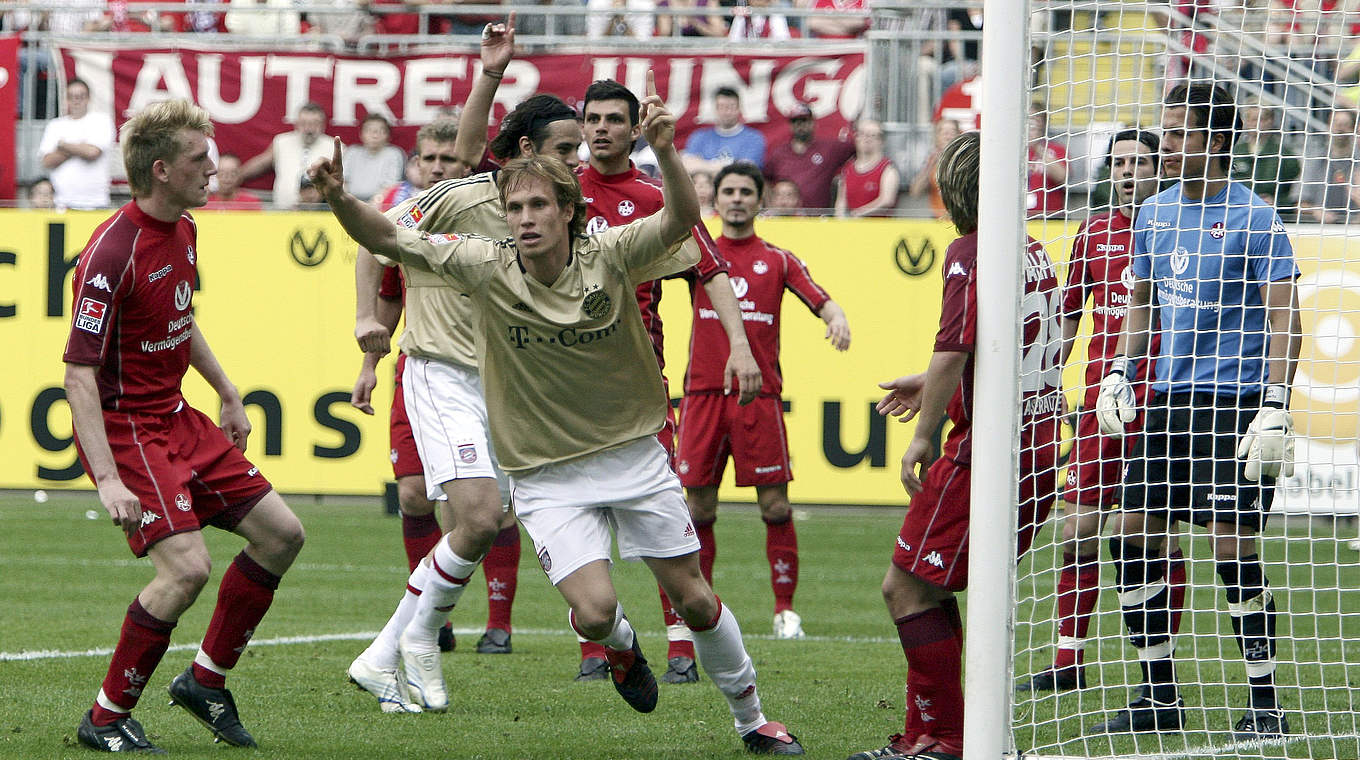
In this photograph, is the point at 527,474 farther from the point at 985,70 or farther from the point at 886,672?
the point at 886,672

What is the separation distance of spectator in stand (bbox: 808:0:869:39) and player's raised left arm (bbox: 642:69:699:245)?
12239mm

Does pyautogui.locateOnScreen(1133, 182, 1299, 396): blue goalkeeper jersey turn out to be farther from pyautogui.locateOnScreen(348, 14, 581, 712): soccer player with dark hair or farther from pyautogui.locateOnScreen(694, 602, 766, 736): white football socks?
pyautogui.locateOnScreen(348, 14, 581, 712): soccer player with dark hair

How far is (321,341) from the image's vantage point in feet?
47.1

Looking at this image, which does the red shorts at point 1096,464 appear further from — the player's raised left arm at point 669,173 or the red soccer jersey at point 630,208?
the player's raised left arm at point 669,173

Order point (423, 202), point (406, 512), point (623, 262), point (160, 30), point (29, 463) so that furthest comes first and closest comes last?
point (160, 30) < point (29, 463) < point (406, 512) < point (423, 202) < point (623, 262)

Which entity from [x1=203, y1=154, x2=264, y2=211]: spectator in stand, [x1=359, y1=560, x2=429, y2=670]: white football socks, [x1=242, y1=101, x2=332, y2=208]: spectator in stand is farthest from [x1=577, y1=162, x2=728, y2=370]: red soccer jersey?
[x1=242, y1=101, x2=332, y2=208]: spectator in stand

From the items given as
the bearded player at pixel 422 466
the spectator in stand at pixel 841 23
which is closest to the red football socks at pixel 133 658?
the bearded player at pixel 422 466

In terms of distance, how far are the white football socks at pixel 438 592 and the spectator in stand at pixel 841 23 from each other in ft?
38.0

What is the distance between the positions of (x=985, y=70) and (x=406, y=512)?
4201 mm

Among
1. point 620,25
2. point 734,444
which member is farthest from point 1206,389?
point 620,25

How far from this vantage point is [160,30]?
700 inches

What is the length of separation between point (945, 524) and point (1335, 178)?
3209 millimetres

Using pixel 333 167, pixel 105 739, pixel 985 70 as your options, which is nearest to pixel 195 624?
pixel 105 739

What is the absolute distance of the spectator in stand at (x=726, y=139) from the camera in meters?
15.9
